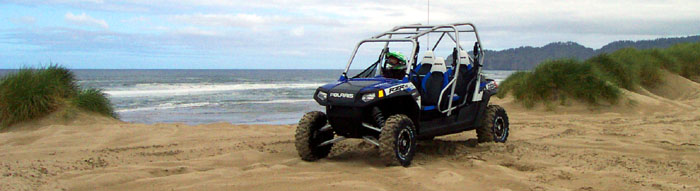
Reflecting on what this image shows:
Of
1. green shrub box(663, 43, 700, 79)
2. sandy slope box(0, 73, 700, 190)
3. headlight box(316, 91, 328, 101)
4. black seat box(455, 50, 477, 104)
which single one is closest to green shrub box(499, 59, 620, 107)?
sandy slope box(0, 73, 700, 190)

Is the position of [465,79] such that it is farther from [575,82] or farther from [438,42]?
[575,82]

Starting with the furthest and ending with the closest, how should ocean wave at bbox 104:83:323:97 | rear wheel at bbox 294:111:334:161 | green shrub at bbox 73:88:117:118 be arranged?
ocean wave at bbox 104:83:323:97 → green shrub at bbox 73:88:117:118 → rear wheel at bbox 294:111:334:161

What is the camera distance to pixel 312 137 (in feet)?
24.4

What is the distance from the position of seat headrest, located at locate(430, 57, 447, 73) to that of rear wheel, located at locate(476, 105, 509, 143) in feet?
3.95

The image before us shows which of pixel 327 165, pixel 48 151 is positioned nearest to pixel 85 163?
pixel 48 151

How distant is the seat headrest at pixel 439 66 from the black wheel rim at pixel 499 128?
1.38 meters

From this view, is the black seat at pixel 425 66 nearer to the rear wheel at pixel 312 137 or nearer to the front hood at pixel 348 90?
the front hood at pixel 348 90

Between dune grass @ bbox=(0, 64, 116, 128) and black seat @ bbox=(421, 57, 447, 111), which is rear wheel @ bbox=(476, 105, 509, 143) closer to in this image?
black seat @ bbox=(421, 57, 447, 111)

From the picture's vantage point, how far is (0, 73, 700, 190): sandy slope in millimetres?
6012

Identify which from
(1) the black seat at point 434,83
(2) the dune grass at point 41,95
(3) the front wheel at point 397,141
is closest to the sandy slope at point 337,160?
(3) the front wheel at point 397,141

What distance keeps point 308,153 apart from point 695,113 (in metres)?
9.82

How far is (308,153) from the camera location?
737 cm

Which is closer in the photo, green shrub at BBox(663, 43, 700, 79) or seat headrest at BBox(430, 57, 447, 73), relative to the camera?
seat headrest at BBox(430, 57, 447, 73)

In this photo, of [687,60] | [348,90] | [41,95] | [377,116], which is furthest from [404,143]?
[687,60]
